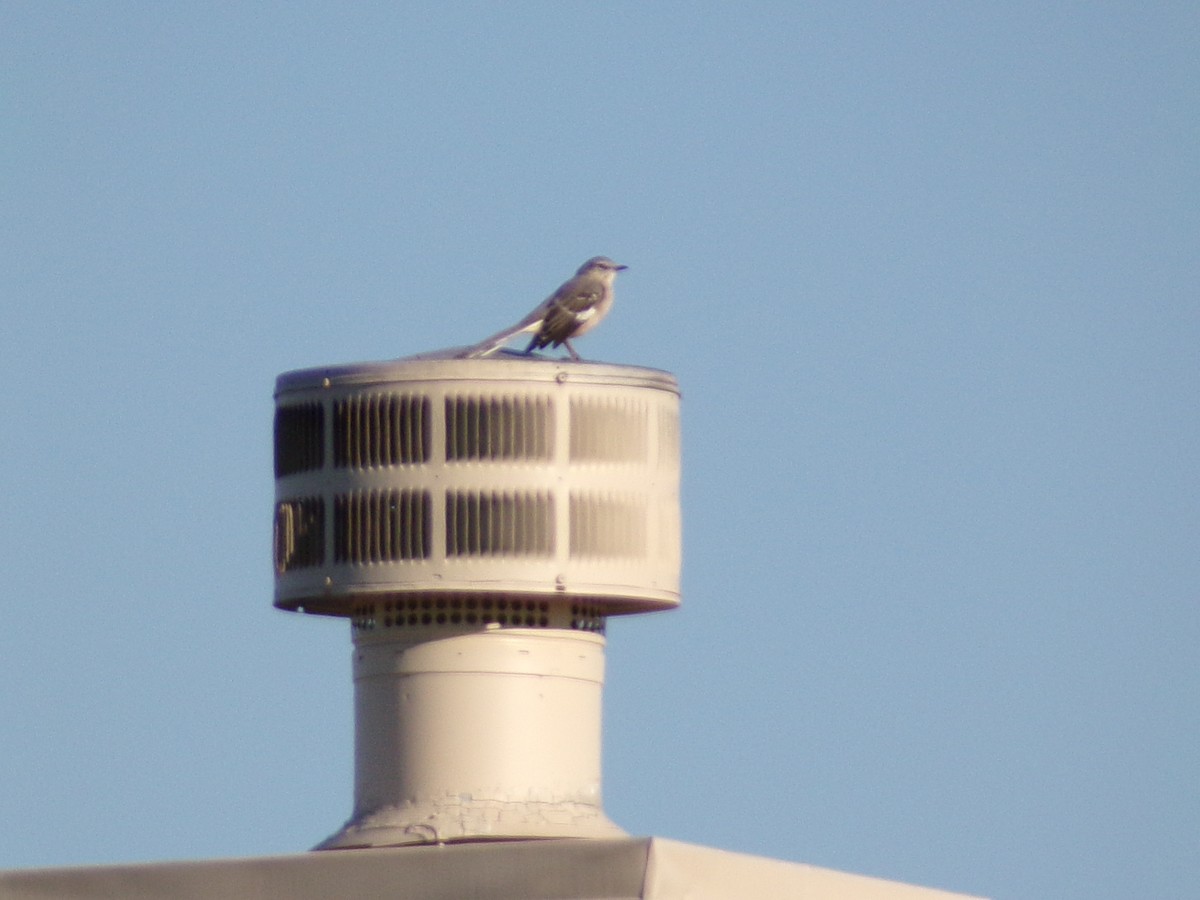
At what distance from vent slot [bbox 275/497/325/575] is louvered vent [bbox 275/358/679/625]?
0.01 m

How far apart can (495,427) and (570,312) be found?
199cm

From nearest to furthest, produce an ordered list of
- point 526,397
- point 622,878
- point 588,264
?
point 622,878 < point 526,397 < point 588,264

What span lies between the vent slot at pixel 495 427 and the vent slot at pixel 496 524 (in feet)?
0.65

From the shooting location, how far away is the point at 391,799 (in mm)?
13758

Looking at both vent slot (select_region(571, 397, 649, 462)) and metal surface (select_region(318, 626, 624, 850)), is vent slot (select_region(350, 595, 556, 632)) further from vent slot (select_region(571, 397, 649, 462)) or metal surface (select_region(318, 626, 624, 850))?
vent slot (select_region(571, 397, 649, 462))

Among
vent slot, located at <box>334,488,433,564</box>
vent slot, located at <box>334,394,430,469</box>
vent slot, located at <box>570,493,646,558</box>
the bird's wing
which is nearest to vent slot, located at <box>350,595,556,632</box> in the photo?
vent slot, located at <box>334,488,433,564</box>

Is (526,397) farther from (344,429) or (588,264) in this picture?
(588,264)

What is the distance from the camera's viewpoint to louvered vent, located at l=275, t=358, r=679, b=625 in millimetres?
13430

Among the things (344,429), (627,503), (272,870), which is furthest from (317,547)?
(272,870)

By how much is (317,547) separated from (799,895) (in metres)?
3.44

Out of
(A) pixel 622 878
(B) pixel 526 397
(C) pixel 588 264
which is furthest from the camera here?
(C) pixel 588 264

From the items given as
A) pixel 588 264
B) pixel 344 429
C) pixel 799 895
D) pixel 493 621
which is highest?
pixel 588 264

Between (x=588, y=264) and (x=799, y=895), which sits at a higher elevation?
(x=588, y=264)

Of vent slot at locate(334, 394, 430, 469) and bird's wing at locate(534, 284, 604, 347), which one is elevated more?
bird's wing at locate(534, 284, 604, 347)
